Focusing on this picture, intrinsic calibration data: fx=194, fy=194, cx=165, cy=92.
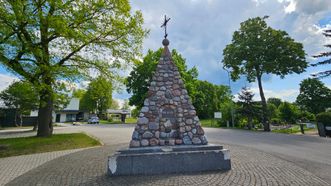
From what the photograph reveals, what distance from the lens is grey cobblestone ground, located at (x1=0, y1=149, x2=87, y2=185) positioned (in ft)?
18.0

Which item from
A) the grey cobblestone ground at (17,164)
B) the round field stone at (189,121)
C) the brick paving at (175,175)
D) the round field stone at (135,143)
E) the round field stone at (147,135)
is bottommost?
the grey cobblestone ground at (17,164)

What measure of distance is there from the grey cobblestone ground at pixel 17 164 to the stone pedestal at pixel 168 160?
9.36ft

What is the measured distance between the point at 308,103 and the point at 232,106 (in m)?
21.1

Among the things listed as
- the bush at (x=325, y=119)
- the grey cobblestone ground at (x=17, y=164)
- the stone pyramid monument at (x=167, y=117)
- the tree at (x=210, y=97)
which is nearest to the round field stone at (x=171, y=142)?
the stone pyramid monument at (x=167, y=117)

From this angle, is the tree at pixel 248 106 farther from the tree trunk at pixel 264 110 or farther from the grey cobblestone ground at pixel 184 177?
the grey cobblestone ground at pixel 184 177

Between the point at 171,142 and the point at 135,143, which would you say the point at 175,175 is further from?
the point at 135,143

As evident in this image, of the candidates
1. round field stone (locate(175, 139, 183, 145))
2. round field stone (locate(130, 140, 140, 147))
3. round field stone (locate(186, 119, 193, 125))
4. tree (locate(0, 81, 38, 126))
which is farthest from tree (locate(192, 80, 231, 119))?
round field stone (locate(130, 140, 140, 147))

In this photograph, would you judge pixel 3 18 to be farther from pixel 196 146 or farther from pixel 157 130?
pixel 196 146

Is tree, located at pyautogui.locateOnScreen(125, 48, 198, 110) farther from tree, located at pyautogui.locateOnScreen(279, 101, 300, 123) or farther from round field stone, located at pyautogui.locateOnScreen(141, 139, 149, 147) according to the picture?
round field stone, located at pyautogui.locateOnScreen(141, 139, 149, 147)

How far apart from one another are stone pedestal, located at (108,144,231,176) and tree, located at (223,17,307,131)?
1644 centimetres

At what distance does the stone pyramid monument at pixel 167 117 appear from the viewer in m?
6.18

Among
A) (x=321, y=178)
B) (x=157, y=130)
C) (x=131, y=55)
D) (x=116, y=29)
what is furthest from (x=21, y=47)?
(x=321, y=178)

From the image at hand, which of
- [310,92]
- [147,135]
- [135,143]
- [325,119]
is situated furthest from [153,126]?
[310,92]

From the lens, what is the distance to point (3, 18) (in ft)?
26.5
